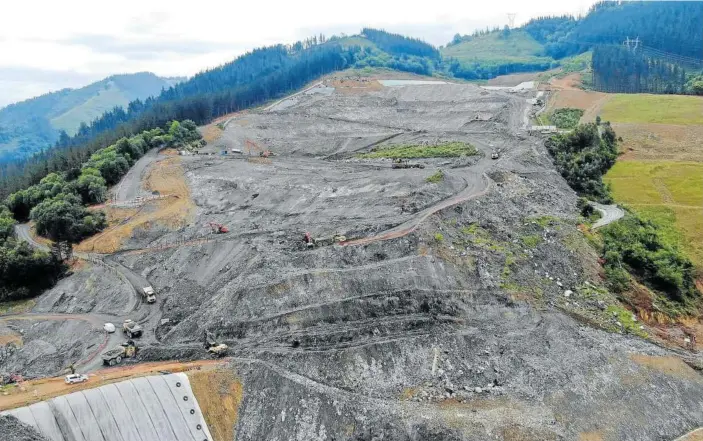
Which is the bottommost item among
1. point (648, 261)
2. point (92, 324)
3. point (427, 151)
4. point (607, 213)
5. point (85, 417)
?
point (648, 261)

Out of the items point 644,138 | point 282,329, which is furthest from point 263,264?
point 644,138

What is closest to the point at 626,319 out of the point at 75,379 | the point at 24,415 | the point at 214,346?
the point at 214,346

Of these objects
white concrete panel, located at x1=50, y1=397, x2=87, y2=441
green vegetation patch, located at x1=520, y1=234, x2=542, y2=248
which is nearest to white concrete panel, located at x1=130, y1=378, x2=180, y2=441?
white concrete panel, located at x1=50, y1=397, x2=87, y2=441

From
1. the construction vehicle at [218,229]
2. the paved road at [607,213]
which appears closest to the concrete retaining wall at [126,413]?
the construction vehicle at [218,229]

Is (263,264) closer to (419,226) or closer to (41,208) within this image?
(419,226)

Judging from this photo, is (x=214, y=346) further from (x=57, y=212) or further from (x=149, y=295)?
(x=57, y=212)
